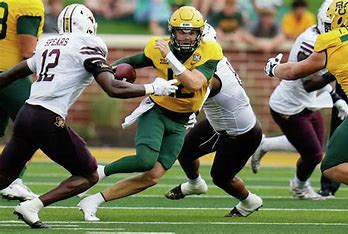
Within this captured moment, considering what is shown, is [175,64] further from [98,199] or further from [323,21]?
[323,21]

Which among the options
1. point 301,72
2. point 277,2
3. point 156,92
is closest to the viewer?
point 156,92

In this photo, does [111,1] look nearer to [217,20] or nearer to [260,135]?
[217,20]

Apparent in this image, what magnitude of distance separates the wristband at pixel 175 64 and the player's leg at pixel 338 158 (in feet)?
3.40

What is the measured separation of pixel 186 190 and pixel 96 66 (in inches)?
78.4

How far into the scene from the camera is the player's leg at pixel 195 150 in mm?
8320

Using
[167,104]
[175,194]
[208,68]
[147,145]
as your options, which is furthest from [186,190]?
[208,68]

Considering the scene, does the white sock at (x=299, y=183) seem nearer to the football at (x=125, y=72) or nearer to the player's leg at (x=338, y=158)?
the player's leg at (x=338, y=158)

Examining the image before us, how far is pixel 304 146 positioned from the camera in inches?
368

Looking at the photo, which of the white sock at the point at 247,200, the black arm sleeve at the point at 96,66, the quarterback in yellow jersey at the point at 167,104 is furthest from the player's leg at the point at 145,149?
the white sock at the point at 247,200

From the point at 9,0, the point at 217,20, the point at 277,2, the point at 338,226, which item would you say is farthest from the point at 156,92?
the point at 277,2

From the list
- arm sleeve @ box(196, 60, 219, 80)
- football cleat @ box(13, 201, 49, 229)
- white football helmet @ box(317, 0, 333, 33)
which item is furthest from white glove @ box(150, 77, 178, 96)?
white football helmet @ box(317, 0, 333, 33)

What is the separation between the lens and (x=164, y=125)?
24.7 ft

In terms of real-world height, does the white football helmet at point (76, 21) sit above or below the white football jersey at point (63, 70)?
above

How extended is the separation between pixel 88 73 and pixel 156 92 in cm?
44
